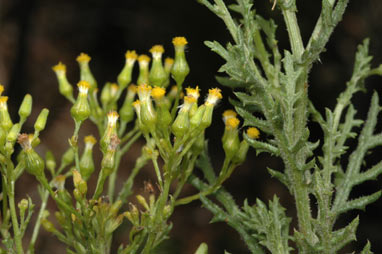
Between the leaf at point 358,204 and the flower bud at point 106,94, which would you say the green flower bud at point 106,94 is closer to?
the flower bud at point 106,94

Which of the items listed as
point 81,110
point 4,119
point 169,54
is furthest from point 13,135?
point 169,54

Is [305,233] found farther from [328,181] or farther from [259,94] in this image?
[259,94]

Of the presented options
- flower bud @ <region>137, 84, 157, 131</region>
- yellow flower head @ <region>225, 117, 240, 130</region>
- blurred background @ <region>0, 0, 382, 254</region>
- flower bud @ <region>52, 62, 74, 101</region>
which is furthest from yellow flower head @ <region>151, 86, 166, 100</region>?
blurred background @ <region>0, 0, 382, 254</region>

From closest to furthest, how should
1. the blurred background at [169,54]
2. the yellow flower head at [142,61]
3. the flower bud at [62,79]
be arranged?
1. the yellow flower head at [142,61]
2. the flower bud at [62,79]
3. the blurred background at [169,54]

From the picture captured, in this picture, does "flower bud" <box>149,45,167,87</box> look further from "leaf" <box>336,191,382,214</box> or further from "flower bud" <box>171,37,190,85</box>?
"leaf" <box>336,191,382,214</box>

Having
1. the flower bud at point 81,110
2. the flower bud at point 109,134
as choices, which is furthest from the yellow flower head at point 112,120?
the flower bud at point 81,110

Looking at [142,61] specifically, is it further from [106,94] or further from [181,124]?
[181,124]
